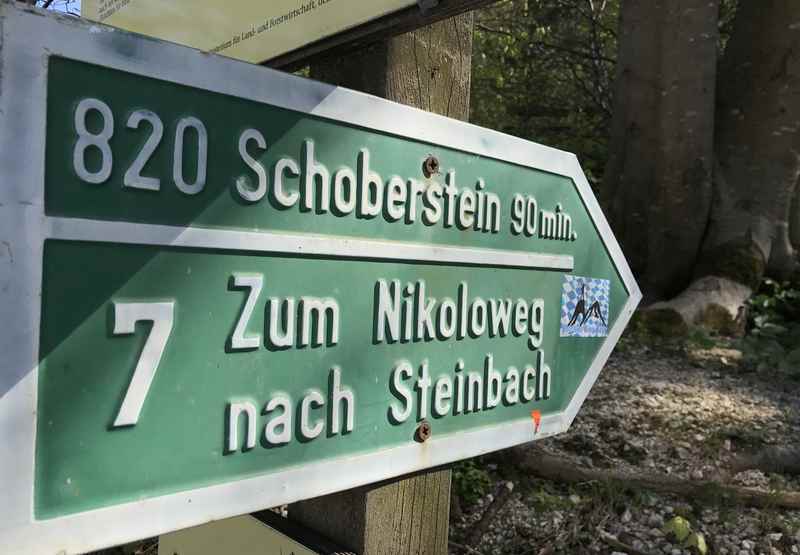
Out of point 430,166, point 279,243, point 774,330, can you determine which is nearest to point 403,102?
point 430,166

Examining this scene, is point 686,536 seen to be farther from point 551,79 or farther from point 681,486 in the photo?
point 551,79

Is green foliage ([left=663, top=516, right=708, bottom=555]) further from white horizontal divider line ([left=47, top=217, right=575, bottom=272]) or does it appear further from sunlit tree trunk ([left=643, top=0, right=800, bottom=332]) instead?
sunlit tree trunk ([left=643, top=0, right=800, bottom=332])

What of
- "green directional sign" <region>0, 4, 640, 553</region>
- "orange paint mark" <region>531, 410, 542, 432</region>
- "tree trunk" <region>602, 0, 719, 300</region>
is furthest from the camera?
"tree trunk" <region>602, 0, 719, 300</region>

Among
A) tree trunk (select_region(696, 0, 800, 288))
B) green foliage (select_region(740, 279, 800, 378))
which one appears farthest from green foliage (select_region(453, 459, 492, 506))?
tree trunk (select_region(696, 0, 800, 288))

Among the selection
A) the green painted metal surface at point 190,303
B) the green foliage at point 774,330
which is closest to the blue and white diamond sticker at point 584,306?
the green painted metal surface at point 190,303

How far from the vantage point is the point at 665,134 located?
542 centimetres

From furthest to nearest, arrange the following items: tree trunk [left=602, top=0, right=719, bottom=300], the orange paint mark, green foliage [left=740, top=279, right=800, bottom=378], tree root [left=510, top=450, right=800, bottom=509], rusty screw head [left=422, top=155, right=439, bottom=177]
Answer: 1. tree trunk [left=602, top=0, right=719, bottom=300]
2. green foliage [left=740, top=279, right=800, bottom=378]
3. tree root [left=510, top=450, right=800, bottom=509]
4. the orange paint mark
5. rusty screw head [left=422, top=155, right=439, bottom=177]

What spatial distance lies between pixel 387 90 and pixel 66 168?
0.65m

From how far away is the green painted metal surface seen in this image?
0.71 meters

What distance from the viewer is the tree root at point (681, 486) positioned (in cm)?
249

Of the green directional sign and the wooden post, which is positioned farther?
the wooden post

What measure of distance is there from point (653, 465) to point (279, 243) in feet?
7.76

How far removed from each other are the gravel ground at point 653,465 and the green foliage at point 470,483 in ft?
0.10

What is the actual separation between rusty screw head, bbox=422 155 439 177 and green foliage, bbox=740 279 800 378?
3645 millimetres
